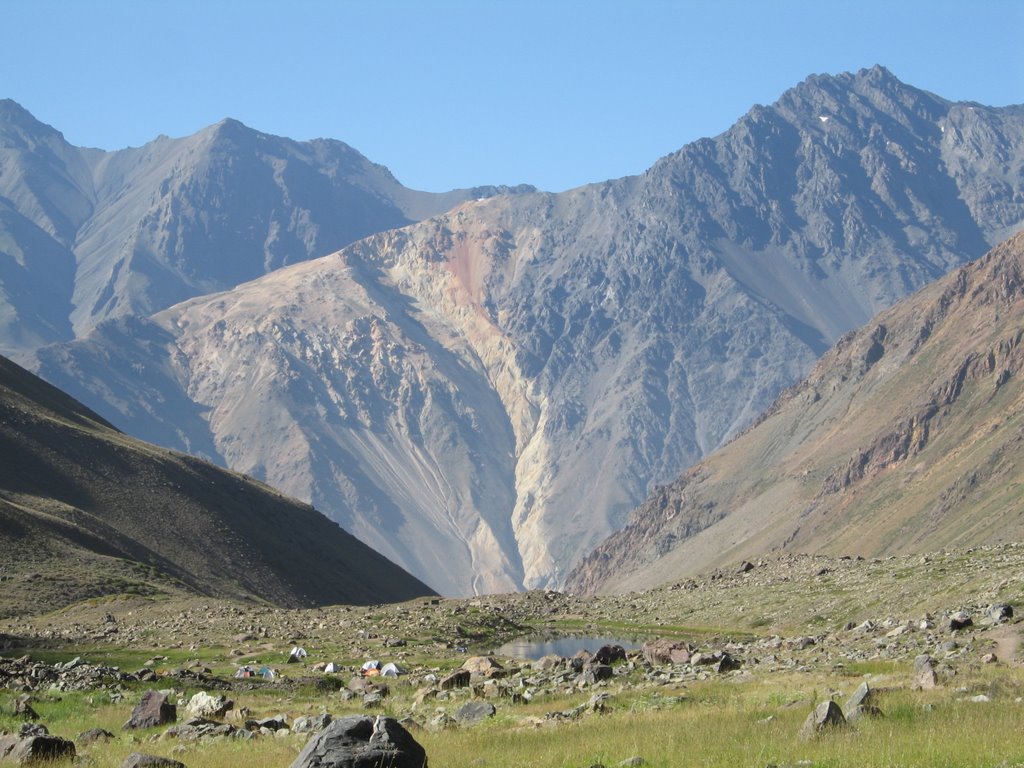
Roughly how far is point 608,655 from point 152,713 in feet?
70.7

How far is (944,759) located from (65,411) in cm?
14381

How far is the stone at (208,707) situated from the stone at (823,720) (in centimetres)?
1644

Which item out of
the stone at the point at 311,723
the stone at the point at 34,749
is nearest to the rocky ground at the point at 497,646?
the stone at the point at 311,723

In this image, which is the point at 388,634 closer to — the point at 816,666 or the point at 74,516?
the point at 816,666

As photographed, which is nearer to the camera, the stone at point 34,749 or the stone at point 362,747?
the stone at point 362,747

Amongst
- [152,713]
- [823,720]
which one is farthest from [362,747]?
[152,713]

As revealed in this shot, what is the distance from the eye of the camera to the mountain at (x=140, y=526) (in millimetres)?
96312

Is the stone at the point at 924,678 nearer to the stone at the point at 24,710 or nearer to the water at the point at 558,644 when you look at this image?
the stone at the point at 24,710

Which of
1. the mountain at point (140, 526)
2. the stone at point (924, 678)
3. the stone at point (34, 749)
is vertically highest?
the mountain at point (140, 526)

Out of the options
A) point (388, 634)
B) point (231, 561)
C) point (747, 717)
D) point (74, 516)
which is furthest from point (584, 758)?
point (231, 561)

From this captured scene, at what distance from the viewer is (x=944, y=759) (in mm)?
22016

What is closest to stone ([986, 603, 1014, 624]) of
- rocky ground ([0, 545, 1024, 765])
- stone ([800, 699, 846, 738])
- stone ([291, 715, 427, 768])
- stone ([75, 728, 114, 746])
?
rocky ground ([0, 545, 1024, 765])

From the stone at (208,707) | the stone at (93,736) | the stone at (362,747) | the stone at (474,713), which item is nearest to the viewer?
the stone at (362,747)

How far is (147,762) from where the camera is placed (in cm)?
2383
